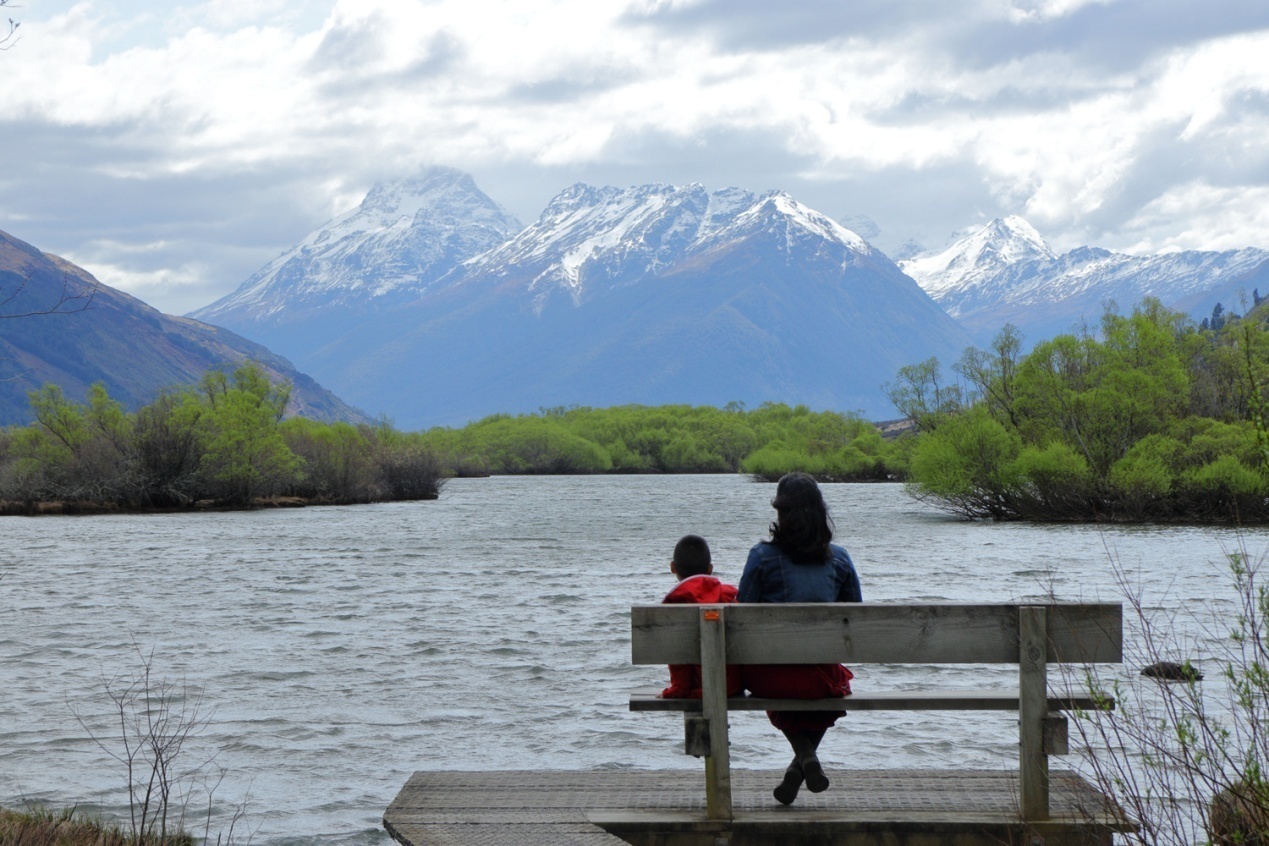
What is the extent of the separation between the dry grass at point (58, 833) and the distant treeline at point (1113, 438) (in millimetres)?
51694

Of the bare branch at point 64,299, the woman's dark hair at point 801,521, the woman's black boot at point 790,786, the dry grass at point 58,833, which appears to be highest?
the bare branch at point 64,299

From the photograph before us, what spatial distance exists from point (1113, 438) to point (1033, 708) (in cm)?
5438

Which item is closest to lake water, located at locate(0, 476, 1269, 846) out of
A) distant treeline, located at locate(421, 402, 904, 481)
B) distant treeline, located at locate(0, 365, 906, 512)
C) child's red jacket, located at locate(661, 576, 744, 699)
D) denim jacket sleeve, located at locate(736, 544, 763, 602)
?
denim jacket sleeve, located at locate(736, 544, 763, 602)

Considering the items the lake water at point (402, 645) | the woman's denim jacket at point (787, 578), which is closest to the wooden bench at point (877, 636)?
the lake water at point (402, 645)

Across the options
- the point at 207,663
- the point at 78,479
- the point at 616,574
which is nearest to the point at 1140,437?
the point at 616,574

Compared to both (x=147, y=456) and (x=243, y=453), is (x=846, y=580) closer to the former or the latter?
(x=147, y=456)

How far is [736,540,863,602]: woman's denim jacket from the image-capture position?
8.31m

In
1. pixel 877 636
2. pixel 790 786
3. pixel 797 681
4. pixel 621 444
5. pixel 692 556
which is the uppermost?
pixel 621 444

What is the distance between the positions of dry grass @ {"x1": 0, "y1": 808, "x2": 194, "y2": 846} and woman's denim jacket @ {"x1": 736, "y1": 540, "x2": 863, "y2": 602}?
4.08 m

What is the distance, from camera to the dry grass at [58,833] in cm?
800

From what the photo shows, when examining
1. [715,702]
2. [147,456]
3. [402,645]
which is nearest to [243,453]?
[147,456]

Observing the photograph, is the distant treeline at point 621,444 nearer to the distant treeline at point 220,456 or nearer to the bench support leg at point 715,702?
the distant treeline at point 220,456

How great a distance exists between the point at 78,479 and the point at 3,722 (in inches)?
2844

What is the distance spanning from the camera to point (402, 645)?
75.2 ft
